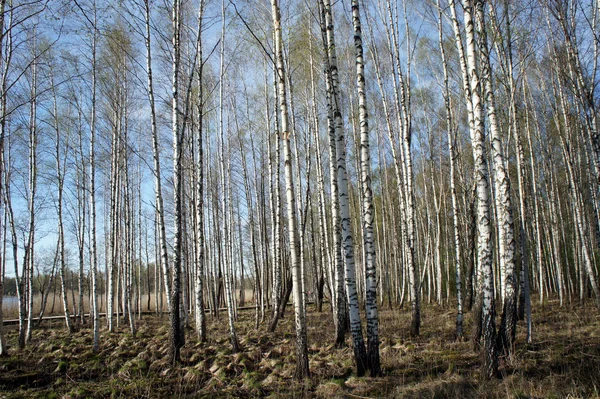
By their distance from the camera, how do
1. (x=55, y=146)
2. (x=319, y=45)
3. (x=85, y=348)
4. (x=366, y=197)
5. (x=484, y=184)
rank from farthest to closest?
(x=55, y=146), (x=319, y=45), (x=85, y=348), (x=366, y=197), (x=484, y=184)

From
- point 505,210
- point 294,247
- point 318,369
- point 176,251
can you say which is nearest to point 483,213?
point 505,210

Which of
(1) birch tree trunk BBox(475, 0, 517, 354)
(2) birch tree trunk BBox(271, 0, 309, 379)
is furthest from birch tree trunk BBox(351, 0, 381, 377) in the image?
(1) birch tree trunk BBox(475, 0, 517, 354)

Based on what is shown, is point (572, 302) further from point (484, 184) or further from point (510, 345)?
point (484, 184)

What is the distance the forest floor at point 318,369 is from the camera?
170 inches

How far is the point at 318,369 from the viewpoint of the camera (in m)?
5.51

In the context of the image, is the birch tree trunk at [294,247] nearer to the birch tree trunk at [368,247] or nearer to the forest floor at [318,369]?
the forest floor at [318,369]

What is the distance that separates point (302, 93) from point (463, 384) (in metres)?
9.66

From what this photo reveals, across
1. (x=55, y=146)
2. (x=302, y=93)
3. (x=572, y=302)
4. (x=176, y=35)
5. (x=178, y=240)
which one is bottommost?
(x=572, y=302)

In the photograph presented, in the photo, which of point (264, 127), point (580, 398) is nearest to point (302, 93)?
point (264, 127)

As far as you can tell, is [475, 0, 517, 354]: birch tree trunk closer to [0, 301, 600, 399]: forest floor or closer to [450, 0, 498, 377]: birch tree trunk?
[450, 0, 498, 377]: birch tree trunk

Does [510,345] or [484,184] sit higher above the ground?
[484,184]

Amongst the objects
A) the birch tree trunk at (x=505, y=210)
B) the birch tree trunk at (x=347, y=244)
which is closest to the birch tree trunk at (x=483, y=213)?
the birch tree trunk at (x=505, y=210)

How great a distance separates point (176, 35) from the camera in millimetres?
7301

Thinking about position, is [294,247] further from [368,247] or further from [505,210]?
[505,210]
